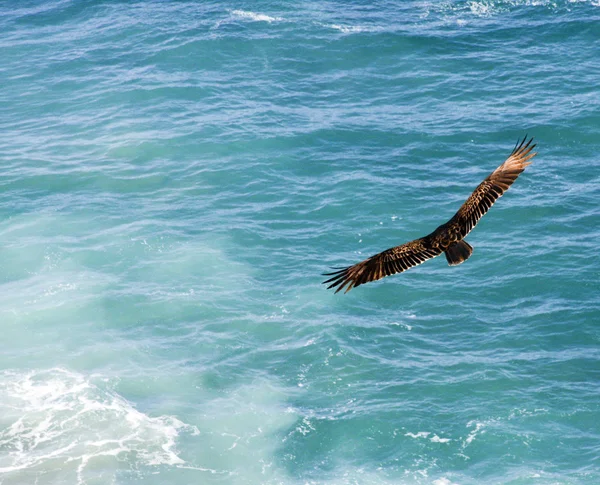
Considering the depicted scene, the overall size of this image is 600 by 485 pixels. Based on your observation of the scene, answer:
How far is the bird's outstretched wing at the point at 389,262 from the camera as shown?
3066 cm

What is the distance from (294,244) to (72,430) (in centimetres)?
2050

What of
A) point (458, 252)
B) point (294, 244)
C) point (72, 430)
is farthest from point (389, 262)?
point (294, 244)

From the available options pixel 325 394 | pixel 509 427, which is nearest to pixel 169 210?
pixel 325 394

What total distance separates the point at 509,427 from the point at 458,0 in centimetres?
5460

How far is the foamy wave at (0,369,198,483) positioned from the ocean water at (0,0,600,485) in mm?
145

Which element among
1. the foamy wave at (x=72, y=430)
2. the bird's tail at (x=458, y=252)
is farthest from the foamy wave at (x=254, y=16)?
the bird's tail at (x=458, y=252)

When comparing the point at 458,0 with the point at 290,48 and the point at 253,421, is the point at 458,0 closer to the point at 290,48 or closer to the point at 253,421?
the point at 290,48

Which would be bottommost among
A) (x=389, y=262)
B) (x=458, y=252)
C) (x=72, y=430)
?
(x=72, y=430)

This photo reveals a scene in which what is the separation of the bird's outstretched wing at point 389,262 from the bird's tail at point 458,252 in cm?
47

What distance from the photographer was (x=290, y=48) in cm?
9025

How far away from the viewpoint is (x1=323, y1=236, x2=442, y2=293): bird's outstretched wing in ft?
101

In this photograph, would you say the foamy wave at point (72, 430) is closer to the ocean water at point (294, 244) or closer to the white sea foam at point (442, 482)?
the ocean water at point (294, 244)

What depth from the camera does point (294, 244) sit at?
219ft

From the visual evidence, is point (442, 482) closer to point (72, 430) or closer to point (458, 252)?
point (72, 430)
